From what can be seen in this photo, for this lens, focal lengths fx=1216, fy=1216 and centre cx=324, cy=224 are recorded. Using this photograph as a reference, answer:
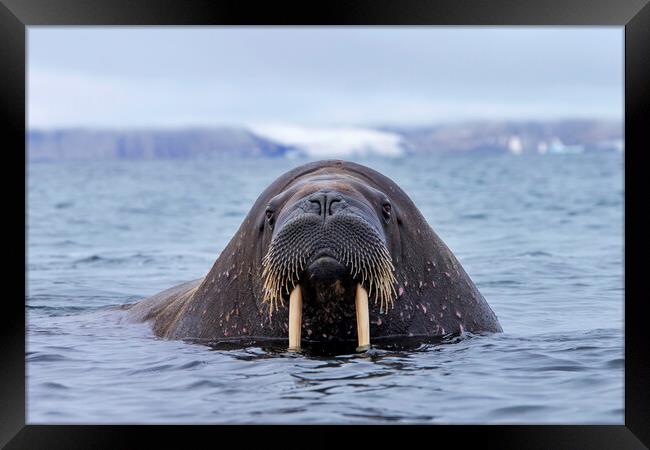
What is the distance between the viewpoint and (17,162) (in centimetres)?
688

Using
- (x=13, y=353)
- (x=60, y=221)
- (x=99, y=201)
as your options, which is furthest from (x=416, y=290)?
(x=99, y=201)

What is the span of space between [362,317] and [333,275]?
1.24ft

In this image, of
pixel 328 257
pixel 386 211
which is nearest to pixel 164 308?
pixel 386 211

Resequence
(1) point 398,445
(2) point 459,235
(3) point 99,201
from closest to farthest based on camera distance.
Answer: (1) point 398,445
(2) point 459,235
(3) point 99,201

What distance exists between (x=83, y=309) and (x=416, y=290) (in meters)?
5.17

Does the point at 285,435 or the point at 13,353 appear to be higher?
the point at 13,353

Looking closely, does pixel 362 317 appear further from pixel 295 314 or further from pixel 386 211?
pixel 386 211

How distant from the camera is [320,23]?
279 inches

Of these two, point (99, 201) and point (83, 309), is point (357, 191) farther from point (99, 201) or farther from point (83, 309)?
point (99, 201)

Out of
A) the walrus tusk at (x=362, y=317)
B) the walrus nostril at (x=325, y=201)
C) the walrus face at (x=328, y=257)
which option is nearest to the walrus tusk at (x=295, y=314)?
the walrus face at (x=328, y=257)

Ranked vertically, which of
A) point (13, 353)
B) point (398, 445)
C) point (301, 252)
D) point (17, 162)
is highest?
point (17, 162)

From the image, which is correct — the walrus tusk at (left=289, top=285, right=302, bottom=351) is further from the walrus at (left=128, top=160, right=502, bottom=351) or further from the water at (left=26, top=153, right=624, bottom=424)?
the water at (left=26, top=153, right=624, bottom=424)

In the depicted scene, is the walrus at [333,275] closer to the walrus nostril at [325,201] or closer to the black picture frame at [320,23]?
the walrus nostril at [325,201]

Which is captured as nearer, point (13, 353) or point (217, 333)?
point (13, 353)
